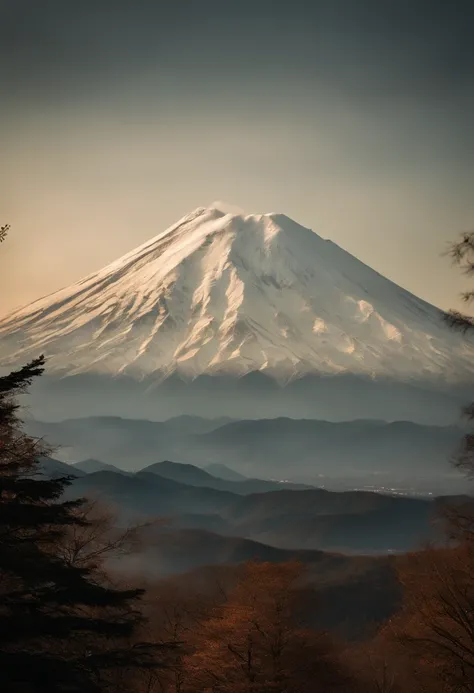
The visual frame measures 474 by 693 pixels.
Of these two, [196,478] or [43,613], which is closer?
[43,613]

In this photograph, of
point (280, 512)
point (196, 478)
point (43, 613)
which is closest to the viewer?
point (43, 613)

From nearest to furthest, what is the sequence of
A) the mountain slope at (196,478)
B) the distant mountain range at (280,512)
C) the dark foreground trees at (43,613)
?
the dark foreground trees at (43,613) < the distant mountain range at (280,512) < the mountain slope at (196,478)

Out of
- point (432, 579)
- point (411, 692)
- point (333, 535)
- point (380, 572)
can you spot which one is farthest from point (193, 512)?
point (432, 579)

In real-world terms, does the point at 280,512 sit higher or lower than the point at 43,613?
lower

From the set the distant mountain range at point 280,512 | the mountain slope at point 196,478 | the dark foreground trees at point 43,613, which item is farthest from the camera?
the mountain slope at point 196,478

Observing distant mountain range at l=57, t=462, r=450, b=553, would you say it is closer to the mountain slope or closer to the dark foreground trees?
the mountain slope

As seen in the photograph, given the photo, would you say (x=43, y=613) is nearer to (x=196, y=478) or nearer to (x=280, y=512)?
(x=280, y=512)

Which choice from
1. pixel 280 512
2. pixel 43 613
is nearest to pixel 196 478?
pixel 280 512

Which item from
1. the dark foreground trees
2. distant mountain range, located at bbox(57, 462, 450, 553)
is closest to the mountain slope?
distant mountain range, located at bbox(57, 462, 450, 553)

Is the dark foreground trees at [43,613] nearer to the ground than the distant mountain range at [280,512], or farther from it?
farther from it

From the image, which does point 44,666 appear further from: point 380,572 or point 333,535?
point 333,535

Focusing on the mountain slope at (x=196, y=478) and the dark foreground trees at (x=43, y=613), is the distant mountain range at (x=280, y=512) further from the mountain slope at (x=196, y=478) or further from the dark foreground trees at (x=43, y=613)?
the dark foreground trees at (x=43, y=613)

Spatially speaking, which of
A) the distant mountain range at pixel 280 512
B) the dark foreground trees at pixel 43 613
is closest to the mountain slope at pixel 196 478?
the distant mountain range at pixel 280 512
